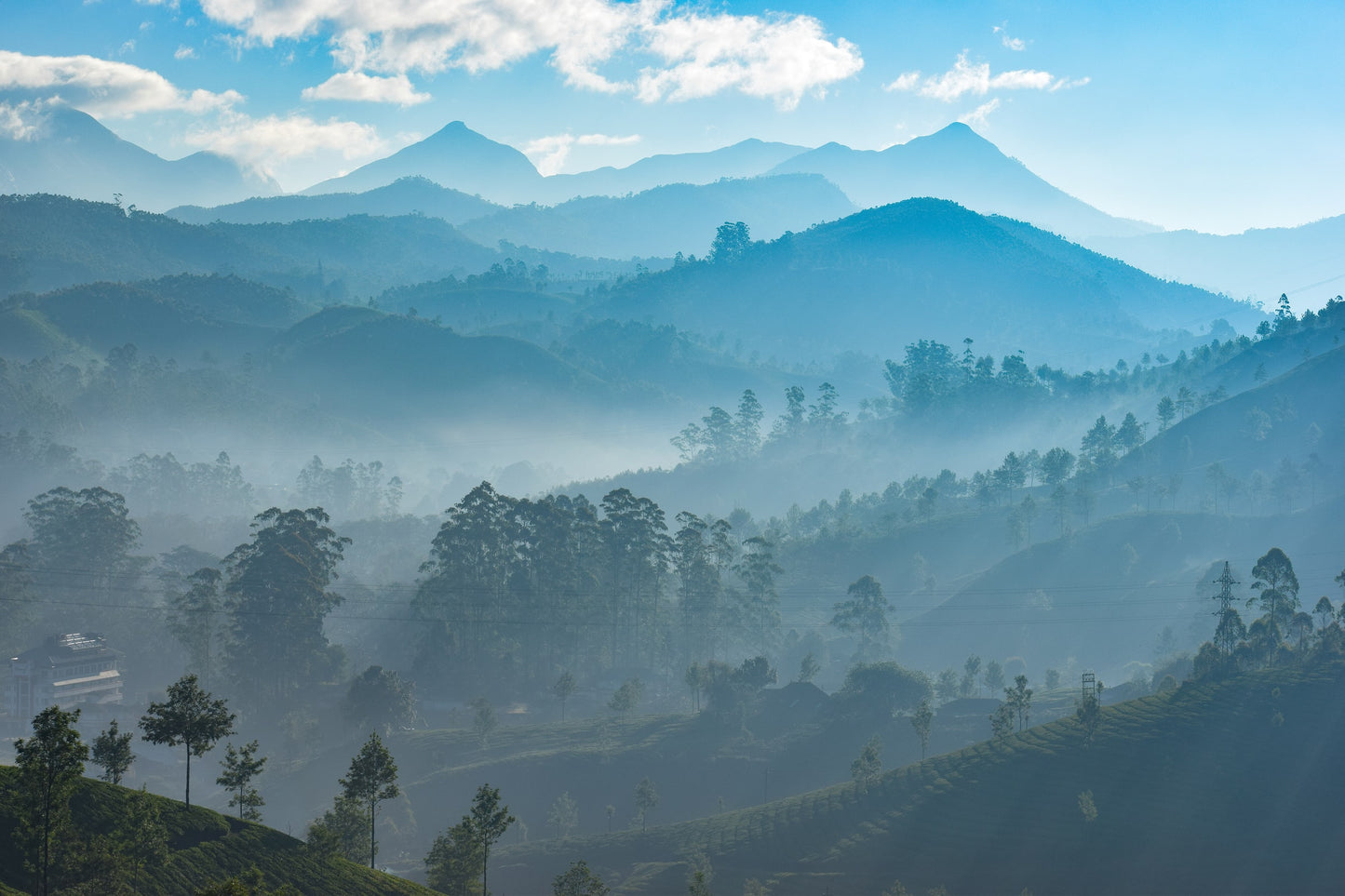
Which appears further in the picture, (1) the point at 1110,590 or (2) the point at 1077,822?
(1) the point at 1110,590

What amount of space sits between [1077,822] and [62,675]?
101596 mm

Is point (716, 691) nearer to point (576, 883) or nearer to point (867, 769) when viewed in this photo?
point (867, 769)

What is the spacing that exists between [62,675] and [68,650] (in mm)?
2726

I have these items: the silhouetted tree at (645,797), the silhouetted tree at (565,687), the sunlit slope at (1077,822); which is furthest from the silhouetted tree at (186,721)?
the silhouetted tree at (565,687)

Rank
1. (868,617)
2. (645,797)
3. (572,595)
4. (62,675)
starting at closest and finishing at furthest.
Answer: (645,797) → (62,675) → (572,595) → (868,617)

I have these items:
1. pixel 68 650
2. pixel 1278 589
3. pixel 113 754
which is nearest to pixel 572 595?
pixel 68 650

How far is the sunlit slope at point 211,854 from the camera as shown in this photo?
1795 inches

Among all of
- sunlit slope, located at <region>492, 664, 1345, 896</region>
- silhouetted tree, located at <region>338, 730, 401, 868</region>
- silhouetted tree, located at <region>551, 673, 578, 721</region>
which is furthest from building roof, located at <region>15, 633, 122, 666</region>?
silhouetted tree, located at <region>338, 730, 401, 868</region>

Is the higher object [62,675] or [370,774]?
[62,675]

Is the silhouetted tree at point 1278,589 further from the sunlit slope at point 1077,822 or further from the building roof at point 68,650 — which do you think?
the building roof at point 68,650

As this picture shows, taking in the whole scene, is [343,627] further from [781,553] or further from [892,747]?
[892,747]

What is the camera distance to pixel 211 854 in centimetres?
4875

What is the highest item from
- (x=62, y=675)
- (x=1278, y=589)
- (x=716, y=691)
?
(x=1278, y=589)

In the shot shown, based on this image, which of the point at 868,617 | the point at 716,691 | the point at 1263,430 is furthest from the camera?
the point at 1263,430
